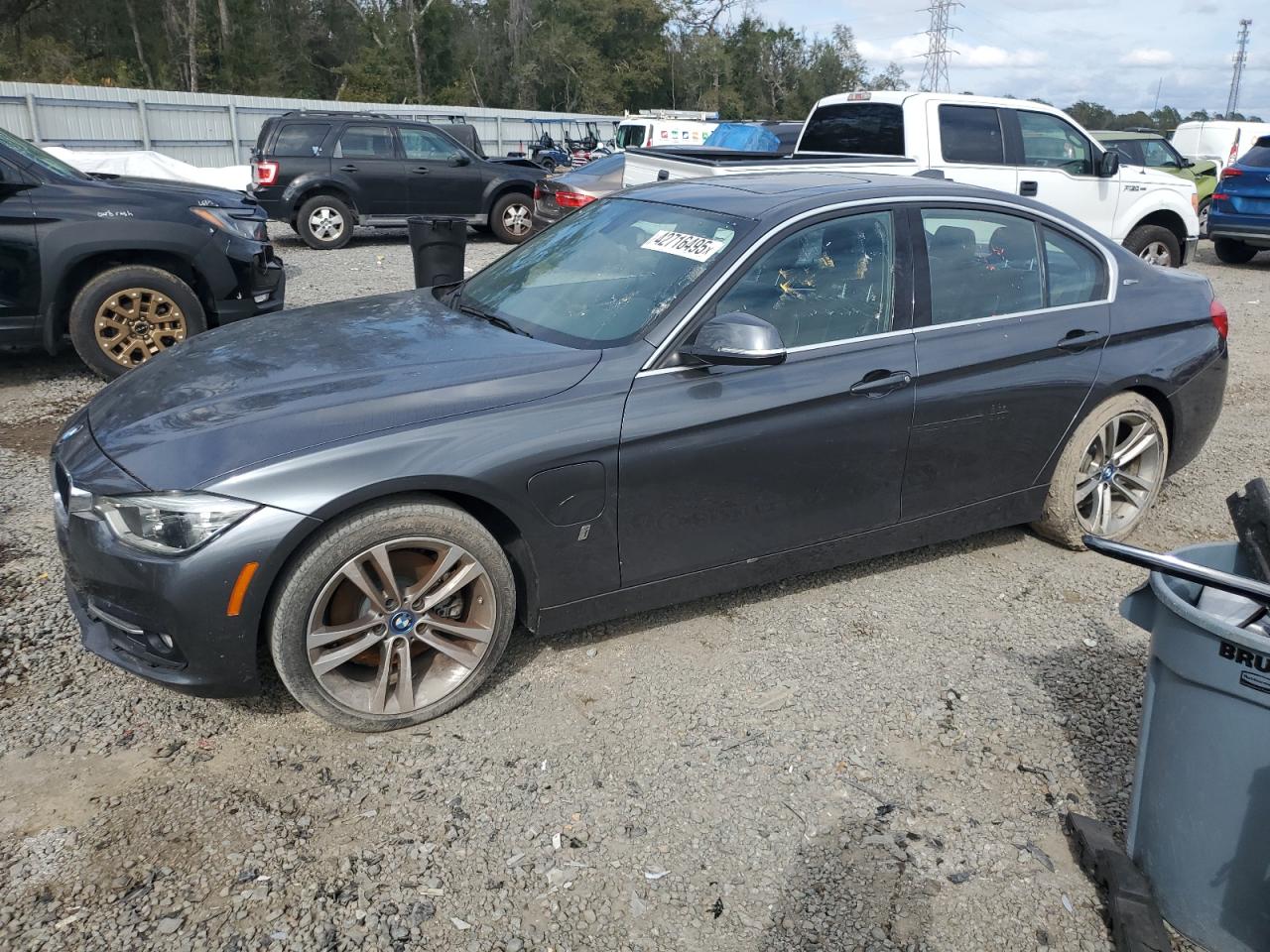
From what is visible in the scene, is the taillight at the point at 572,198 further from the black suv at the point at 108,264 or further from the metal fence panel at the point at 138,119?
the metal fence panel at the point at 138,119

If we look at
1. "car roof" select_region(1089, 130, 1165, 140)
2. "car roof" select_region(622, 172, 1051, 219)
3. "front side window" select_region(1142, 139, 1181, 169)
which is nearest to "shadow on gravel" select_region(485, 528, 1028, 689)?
"car roof" select_region(622, 172, 1051, 219)

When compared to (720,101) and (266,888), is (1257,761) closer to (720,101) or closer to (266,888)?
(266,888)

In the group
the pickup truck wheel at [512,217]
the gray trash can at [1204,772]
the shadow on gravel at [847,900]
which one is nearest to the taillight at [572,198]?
the pickup truck wheel at [512,217]

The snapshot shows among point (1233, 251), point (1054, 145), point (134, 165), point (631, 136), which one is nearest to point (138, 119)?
point (134, 165)

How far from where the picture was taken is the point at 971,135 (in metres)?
9.44

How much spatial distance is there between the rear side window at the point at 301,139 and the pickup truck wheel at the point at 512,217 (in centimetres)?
270

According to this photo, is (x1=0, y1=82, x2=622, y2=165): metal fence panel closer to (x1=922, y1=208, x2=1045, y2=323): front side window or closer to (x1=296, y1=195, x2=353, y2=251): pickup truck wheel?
(x1=296, y1=195, x2=353, y2=251): pickup truck wheel

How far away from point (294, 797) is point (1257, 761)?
2469 millimetres

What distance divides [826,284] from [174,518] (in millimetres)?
2404

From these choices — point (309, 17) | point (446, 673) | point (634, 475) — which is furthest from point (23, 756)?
point (309, 17)

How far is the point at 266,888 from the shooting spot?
257cm

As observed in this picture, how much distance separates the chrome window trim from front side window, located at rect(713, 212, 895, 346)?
0.14 ft

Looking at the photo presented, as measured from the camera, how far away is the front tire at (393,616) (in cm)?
297

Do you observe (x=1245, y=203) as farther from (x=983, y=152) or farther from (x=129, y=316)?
(x=129, y=316)
